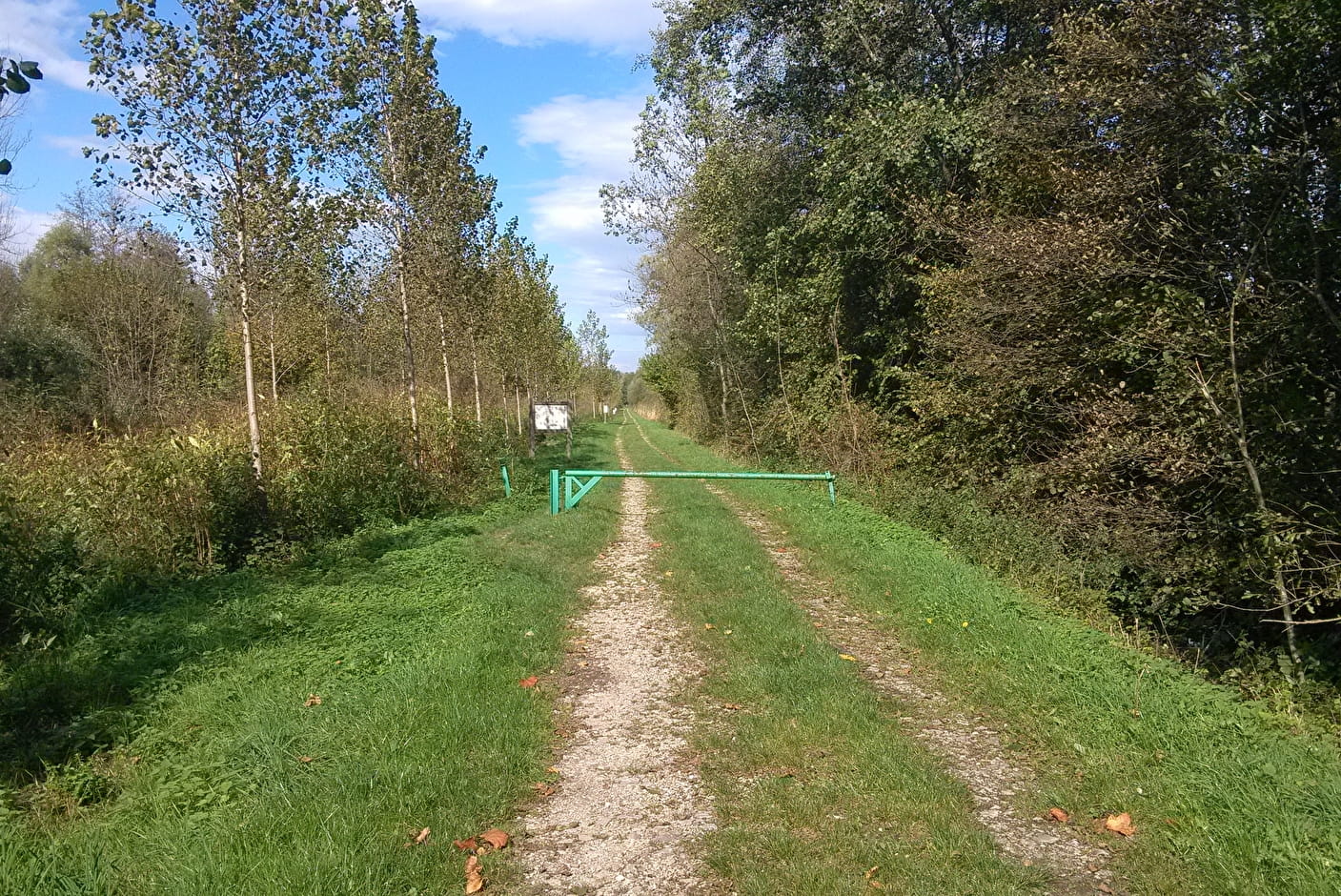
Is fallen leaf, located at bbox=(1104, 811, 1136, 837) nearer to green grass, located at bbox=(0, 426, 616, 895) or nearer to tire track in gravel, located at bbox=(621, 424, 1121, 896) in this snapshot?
tire track in gravel, located at bbox=(621, 424, 1121, 896)

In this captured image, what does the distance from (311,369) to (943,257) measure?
22.2 meters

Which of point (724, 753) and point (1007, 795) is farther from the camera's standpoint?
point (724, 753)

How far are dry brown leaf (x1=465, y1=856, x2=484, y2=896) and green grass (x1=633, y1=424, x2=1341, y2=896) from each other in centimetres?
258

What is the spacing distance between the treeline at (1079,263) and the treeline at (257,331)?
7000 millimetres

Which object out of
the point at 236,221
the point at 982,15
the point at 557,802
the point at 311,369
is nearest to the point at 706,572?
the point at 557,802

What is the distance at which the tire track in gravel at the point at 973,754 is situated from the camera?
329cm

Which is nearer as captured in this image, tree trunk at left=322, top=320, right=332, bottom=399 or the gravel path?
the gravel path

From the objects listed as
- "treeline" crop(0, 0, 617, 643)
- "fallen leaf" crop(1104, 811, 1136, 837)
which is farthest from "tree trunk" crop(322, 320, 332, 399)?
"fallen leaf" crop(1104, 811, 1136, 837)

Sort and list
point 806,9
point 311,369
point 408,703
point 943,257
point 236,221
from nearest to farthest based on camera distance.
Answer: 1. point 408,703
2. point 236,221
3. point 943,257
4. point 806,9
5. point 311,369

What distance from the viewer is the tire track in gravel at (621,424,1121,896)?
329 cm

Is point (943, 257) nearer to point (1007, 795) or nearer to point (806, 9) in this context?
point (806, 9)

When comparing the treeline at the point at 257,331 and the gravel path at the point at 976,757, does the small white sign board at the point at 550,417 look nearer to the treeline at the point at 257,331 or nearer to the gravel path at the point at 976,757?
the treeline at the point at 257,331

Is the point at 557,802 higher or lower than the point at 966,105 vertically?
lower

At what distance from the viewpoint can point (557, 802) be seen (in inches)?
153
